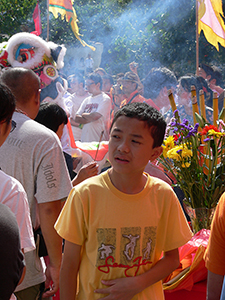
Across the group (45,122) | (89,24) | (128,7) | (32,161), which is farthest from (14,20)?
(32,161)

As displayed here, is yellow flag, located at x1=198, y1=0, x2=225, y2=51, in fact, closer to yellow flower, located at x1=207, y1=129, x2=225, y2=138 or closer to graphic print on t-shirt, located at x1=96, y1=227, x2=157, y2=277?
yellow flower, located at x1=207, y1=129, x2=225, y2=138

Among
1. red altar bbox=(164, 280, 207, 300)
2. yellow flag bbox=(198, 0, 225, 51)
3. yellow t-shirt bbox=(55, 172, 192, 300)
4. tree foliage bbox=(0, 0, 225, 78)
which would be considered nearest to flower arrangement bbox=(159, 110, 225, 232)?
red altar bbox=(164, 280, 207, 300)

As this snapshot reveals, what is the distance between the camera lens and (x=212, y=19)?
3365 mm

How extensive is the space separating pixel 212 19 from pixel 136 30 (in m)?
8.77

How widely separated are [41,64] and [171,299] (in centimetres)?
314

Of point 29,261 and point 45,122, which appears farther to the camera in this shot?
point 45,122

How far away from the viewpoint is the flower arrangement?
2043mm

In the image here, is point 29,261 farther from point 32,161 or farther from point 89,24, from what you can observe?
point 89,24

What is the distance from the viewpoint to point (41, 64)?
4289mm

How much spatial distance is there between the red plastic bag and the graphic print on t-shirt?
0.53 metres

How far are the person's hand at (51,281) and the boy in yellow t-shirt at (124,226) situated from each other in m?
0.45

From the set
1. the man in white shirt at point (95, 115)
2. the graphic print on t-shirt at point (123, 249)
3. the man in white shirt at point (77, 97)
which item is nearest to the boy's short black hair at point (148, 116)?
the graphic print on t-shirt at point (123, 249)

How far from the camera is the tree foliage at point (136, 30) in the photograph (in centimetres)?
1071

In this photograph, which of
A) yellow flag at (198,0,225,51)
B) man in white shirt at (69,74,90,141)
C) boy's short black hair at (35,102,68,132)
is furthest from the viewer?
man in white shirt at (69,74,90,141)
